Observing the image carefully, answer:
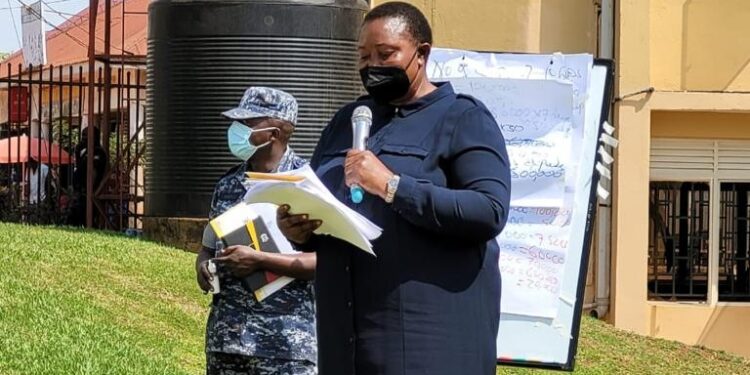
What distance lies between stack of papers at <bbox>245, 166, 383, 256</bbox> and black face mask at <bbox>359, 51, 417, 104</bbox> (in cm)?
28

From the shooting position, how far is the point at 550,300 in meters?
5.83

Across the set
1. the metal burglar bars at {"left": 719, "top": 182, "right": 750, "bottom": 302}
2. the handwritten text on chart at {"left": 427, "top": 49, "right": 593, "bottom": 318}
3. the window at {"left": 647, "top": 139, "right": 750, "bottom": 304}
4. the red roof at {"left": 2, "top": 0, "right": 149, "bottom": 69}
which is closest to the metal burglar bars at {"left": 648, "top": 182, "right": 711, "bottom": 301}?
the window at {"left": 647, "top": 139, "right": 750, "bottom": 304}

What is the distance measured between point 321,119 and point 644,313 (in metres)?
4.25

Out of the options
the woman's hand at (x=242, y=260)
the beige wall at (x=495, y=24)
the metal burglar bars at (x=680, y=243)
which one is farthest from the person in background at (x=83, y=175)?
the woman's hand at (x=242, y=260)

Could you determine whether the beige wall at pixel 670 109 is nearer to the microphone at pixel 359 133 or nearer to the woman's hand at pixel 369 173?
the microphone at pixel 359 133

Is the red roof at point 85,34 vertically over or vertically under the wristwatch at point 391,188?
over

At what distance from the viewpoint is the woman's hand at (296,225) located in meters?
3.45

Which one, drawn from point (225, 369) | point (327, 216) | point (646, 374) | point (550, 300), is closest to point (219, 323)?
point (225, 369)

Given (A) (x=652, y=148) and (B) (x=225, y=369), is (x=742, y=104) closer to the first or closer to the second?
(A) (x=652, y=148)

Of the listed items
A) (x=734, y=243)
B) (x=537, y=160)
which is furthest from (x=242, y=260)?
(x=734, y=243)

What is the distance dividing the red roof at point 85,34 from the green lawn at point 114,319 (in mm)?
13546

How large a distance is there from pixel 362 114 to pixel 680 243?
39.7ft

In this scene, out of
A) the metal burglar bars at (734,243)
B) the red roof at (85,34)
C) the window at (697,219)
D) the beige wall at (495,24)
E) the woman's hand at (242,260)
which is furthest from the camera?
the red roof at (85,34)

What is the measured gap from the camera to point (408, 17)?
11.3 ft
